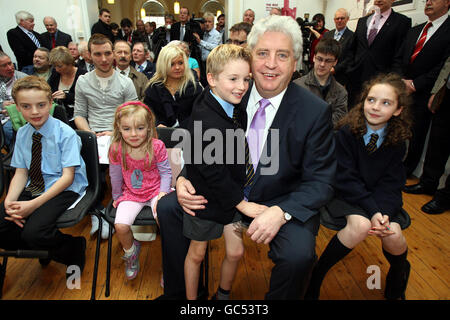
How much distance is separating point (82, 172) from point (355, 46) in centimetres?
363

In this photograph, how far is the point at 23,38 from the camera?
16.2ft

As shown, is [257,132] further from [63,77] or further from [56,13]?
[56,13]

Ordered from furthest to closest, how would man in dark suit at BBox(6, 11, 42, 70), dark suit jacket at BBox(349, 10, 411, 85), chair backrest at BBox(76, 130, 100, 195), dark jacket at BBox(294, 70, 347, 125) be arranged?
man in dark suit at BBox(6, 11, 42, 70) → dark suit jacket at BBox(349, 10, 411, 85) → dark jacket at BBox(294, 70, 347, 125) → chair backrest at BBox(76, 130, 100, 195)

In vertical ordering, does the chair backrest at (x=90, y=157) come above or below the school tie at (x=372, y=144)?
below

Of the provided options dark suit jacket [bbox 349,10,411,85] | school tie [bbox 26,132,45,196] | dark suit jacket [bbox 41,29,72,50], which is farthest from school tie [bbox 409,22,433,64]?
dark suit jacket [bbox 41,29,72,50]

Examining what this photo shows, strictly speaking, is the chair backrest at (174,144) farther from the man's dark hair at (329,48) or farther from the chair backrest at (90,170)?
the man's dark hair at (329,48)

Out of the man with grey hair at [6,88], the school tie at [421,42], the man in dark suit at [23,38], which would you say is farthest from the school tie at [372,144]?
the man in dark suit at [23,38]

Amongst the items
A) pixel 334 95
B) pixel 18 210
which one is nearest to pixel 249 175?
pixel 18 210

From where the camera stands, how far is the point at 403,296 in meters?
1.67

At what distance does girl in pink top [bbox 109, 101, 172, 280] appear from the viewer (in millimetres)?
1727

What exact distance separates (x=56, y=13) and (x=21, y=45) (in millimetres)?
1455

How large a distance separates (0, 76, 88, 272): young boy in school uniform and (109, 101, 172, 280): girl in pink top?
9.2 inches

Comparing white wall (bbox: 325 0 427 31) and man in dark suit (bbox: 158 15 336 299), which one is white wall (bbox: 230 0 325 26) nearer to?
white wall (bbox: 325 0 427 31)

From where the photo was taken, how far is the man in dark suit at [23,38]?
4.89 metres
